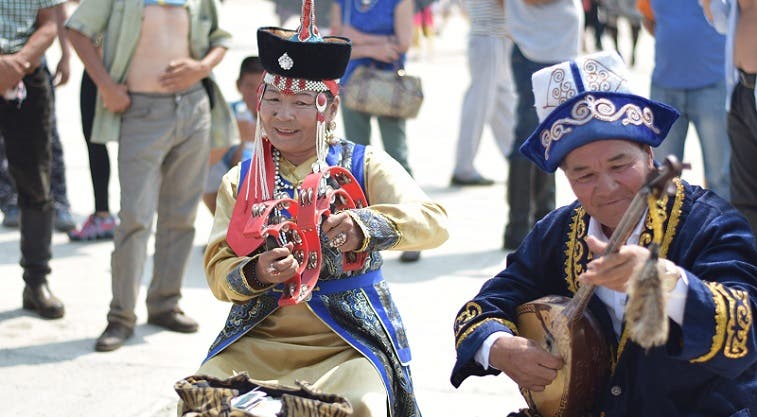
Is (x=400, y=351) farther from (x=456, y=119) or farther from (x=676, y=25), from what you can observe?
(x=456, y=119)

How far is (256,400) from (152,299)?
272cm

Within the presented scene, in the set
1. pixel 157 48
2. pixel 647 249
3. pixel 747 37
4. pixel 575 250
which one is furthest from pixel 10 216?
pixel 647 249

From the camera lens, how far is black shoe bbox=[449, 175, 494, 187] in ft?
28.9

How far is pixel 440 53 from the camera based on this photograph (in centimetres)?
2000

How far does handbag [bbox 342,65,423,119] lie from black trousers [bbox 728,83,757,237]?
93.2 inches

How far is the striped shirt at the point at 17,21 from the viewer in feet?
17.5

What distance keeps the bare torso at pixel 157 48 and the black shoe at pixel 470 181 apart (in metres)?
3.87

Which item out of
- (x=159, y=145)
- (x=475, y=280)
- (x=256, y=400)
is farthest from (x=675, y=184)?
(x=475, y=280)

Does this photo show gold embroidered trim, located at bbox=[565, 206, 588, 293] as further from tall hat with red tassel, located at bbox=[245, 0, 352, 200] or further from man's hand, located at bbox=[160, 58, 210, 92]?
man's hand, located at bbox=[160, 58, 210, 92]

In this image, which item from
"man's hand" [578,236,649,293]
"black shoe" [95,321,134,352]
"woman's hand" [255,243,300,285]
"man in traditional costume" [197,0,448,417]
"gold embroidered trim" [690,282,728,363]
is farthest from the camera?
"black shoe" [95,321,134,352]

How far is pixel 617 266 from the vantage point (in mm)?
2555

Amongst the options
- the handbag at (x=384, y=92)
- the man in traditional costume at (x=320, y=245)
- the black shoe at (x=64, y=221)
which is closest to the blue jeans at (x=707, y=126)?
the handbag at (x=384, y=92)

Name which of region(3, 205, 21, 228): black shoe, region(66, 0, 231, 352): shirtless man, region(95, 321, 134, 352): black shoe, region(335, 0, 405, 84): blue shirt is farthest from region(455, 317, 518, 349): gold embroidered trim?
region(3, 205, 21, 228): black shoe

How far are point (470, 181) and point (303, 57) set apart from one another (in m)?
5.43
